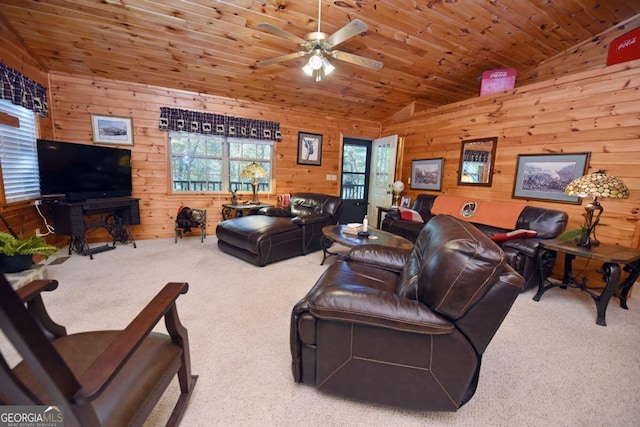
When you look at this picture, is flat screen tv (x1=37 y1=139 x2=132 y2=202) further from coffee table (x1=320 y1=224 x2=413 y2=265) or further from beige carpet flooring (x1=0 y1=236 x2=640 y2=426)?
coffee table (x1=320 y1=224 x2=413 y2=265)

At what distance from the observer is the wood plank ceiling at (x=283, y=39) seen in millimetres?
2773

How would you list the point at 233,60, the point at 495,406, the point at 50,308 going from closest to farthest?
the point at 495,406 → the point at 50,308 → the point at 233,60

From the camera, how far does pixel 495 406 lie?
1.38 meters

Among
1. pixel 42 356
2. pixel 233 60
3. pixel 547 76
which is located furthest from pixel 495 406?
pixel 547 76

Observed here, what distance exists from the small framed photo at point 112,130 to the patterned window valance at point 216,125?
18.6 inches

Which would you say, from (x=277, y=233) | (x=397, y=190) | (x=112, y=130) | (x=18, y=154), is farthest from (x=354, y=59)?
(x=18, y=154)

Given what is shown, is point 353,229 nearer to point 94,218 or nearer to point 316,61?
point 316,61

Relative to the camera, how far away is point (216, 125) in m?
4.45

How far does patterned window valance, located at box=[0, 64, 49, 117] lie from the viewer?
8.56 ft

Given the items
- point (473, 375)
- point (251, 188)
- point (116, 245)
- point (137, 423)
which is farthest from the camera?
point (251, 188)

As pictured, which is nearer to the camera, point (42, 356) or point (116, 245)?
point (42, 356)

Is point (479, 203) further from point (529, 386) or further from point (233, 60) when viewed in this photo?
point (233, 60)

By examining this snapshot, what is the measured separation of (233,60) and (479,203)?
408 cm

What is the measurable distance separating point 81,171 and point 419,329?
14.1 ft
